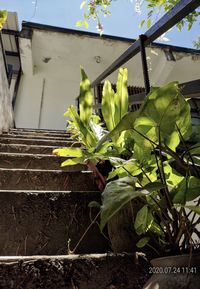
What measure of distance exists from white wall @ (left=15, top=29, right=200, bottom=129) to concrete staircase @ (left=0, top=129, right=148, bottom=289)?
13.7ft

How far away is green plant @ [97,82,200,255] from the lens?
24.1 inches

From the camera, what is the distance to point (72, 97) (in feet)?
20.0

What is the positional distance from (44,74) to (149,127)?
18.8 feet

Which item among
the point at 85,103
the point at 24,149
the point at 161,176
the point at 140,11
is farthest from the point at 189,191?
the point at 140,11

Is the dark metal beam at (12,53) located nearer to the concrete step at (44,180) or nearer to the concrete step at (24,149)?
the concrete step at (24,149)

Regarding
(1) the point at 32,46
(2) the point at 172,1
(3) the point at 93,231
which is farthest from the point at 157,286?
(1) the point at 32,46

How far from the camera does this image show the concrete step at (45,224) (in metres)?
0.99

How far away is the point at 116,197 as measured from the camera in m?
0.63

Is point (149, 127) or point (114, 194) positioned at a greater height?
point (149, 127)

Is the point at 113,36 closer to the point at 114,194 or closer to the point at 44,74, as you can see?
the point at 44,74

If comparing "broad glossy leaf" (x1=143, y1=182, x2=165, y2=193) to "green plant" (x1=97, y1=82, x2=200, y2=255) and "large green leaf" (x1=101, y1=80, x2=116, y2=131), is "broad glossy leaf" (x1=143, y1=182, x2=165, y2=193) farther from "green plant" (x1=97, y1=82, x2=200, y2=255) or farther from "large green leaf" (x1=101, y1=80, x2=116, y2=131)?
"large green leaf" (x1=101, y1=80, x2=116, y2=131)

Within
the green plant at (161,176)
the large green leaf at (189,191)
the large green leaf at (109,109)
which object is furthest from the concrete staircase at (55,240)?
the large green leaf at (109,109)

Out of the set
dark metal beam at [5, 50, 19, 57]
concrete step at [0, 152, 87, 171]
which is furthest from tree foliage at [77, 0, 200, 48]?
dark metal beam at [5, 50, 19, 57]

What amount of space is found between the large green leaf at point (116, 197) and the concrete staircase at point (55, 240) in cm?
22
